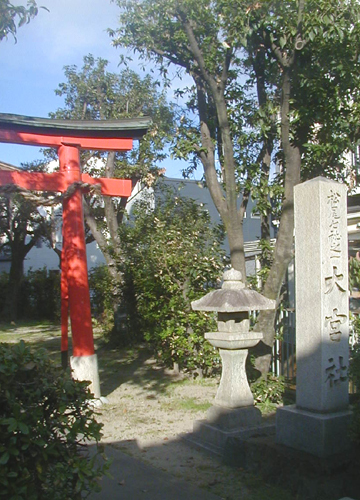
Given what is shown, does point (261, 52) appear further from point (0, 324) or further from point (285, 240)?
point (0, 324)

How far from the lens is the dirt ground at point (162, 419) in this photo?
18.4ft

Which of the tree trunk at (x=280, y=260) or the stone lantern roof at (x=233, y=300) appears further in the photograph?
the tree trunk at (x=280, y=260)

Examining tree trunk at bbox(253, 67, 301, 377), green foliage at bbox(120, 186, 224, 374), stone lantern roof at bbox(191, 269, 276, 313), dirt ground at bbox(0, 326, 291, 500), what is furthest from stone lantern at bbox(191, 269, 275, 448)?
green foliage at bbox(120, 186, 224, 374)

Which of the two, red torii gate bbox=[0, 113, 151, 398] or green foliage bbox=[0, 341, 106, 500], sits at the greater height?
red torii gate bbox=[0, 113, 151, 398]

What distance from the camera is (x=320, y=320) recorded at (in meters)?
5.55

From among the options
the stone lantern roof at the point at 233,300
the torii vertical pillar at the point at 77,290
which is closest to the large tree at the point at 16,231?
the torii vertical pillar at the point at 77,290

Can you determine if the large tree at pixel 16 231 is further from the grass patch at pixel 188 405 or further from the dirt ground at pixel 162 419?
the grass patch at pixel 188 405

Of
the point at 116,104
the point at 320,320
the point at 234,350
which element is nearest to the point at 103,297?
the point at 116,104

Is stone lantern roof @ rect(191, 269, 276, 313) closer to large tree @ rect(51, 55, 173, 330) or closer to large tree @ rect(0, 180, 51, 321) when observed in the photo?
large tree @ rect(51, 55, 173, 330)

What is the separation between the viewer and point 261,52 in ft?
32.8

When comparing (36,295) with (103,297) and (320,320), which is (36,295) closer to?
(103,297)

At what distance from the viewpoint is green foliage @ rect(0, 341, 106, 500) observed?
10.1ft

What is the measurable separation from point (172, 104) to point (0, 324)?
14.0 meters

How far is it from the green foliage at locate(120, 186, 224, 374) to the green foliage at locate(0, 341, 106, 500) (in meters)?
6.40
